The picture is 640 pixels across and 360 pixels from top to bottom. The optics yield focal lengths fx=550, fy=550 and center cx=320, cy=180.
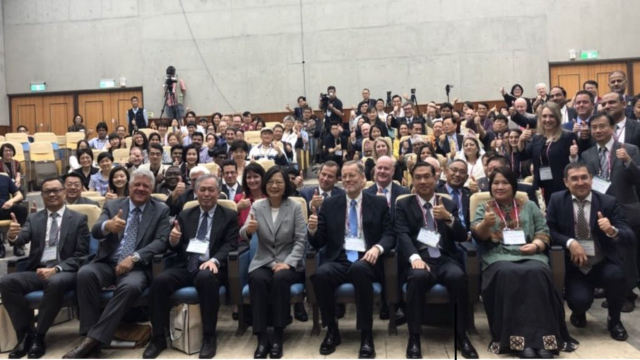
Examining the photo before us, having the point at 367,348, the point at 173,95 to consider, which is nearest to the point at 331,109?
the point at 173,95

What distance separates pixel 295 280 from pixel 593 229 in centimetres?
207

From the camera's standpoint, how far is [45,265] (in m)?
4.01

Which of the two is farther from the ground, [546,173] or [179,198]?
[546,173]

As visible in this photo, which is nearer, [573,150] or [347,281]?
[347,281]

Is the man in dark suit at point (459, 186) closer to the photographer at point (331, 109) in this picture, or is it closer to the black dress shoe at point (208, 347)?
the black dress shoe at point (208, 347)

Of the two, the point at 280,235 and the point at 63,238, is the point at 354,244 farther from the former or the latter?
the point at 63,238

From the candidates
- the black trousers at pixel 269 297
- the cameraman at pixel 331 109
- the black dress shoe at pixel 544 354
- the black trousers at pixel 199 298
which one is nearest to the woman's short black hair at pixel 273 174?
the black trousers at pixel 269 297

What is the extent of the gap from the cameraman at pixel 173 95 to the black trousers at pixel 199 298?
1004 centimetres

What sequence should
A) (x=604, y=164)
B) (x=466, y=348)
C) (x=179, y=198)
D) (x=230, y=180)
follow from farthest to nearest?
(x=230, y=180)
(x=179, y=198)
(x=604, y=164)
(x=466, y=348)

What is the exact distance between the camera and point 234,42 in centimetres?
1345

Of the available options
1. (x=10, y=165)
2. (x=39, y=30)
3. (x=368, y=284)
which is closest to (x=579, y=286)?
(x=368, y=284)

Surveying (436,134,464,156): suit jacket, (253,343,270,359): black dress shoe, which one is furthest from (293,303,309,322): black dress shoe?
(436,134,464,156): suit jacket

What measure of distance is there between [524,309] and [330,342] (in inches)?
49.3

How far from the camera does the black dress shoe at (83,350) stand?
3.52 metres
